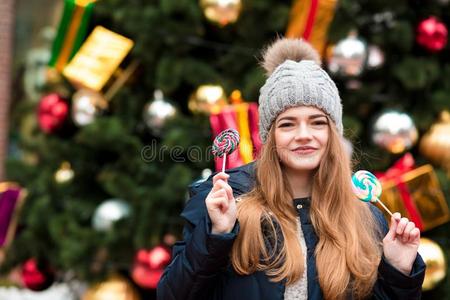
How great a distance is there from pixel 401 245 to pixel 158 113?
106 inches

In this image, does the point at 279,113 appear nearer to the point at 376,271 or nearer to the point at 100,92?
the point at 376,271

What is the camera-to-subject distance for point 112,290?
5012 mm

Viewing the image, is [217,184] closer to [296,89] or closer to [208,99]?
[296,89]

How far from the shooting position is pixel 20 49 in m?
9.55

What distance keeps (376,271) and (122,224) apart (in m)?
2.59

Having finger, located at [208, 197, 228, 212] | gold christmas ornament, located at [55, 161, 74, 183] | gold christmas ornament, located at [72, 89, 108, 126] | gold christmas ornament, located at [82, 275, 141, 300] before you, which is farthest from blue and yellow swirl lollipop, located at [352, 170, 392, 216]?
gold christmas ornament, located at [55, 161, 74, 183]

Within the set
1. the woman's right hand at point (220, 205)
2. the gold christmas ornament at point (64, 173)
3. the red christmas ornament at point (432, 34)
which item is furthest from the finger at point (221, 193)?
the gold christmas ornament at point (64, 173)

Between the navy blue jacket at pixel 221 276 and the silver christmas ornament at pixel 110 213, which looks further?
the silver christmas ornament at pixel 110 213

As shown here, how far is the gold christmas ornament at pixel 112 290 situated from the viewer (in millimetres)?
4996

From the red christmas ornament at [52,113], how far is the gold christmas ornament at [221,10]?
1.46 m

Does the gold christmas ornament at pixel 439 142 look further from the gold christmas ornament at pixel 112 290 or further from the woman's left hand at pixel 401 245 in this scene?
the woman's left hand at pixel 401 245

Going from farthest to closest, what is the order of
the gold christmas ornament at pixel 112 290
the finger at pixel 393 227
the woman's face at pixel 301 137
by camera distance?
1. the gold christmas ornament at pixel 112 290
2. the woman's face at pixel 301 137
3. the finger at pixel 393 227

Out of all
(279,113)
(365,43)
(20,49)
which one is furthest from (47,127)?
(20,49)

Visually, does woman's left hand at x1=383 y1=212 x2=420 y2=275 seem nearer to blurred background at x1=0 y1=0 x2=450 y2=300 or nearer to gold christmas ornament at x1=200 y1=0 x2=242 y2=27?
blurred background at x1=0 y1=0 x2=450 y2=300
